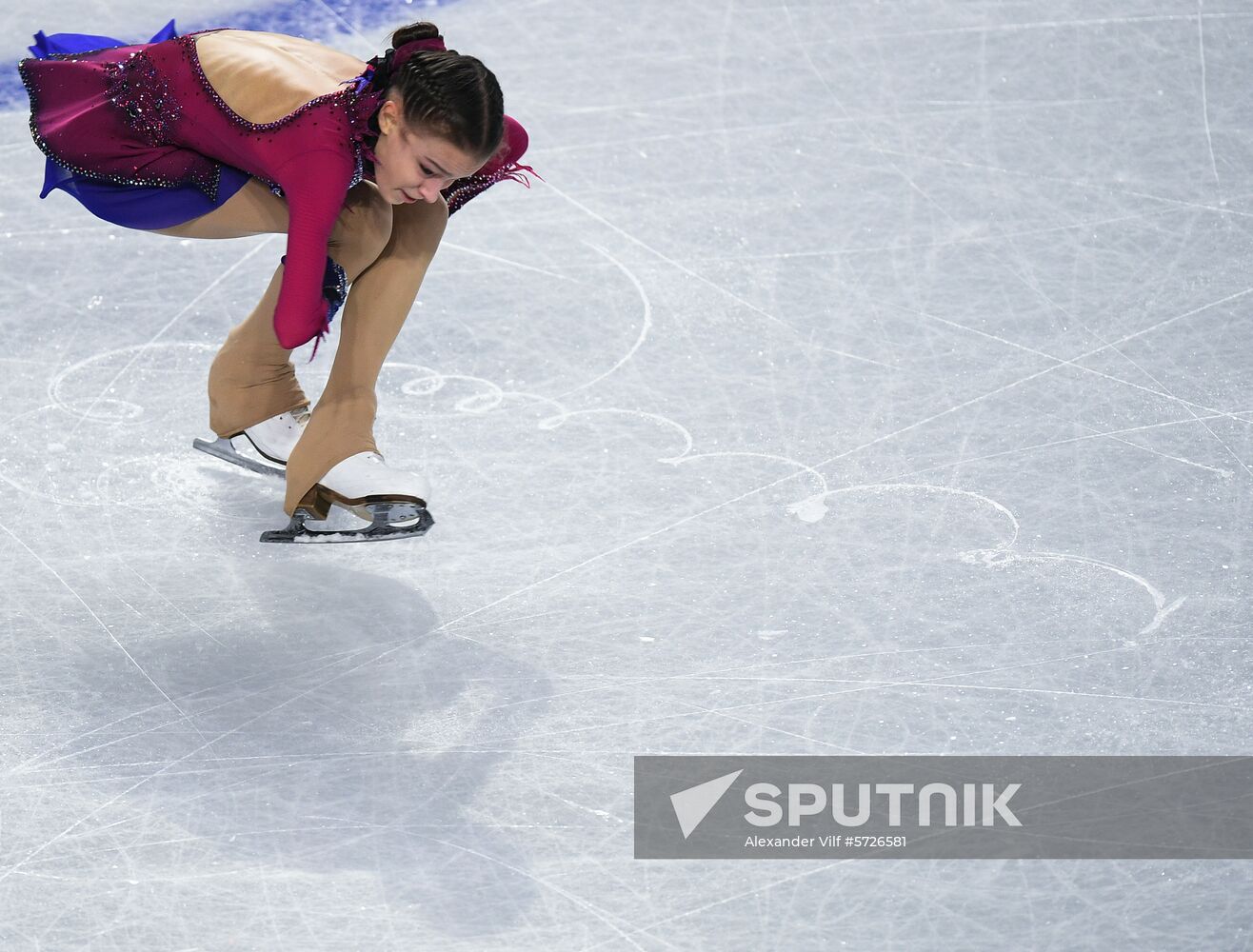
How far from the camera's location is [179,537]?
106 inches

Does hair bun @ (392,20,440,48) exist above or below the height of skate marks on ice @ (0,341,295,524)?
above

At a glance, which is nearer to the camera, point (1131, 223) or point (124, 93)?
point (124, 93)

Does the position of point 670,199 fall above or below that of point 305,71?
below

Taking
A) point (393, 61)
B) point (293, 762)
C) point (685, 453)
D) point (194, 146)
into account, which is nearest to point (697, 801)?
point (293, 762)

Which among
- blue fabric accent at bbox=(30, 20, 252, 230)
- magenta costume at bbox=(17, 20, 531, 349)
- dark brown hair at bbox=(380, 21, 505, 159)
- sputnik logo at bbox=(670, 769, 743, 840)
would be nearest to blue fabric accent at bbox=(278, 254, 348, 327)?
Answer: magenta costume at bbox=(17, 20, 531, 349)

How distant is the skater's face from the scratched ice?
620 millimetres

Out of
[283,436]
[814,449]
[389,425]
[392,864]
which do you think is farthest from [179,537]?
[814,449]

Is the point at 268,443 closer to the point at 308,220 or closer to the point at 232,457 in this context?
the point at 232,457

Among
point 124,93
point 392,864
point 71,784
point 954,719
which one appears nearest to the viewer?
point 392,864

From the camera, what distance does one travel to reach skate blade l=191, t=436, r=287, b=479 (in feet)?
9.45

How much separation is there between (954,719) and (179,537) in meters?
1.28

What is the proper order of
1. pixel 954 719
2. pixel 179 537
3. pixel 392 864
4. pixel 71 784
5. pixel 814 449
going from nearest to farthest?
1. pixel 392 864
2. pixel 71 784
3. pixel 954 719
4. pixel 179 537
5. pixel 814 449

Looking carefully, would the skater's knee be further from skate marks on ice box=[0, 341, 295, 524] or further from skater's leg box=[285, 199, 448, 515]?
skate marks on ice box=[0, 341, 295, 524]

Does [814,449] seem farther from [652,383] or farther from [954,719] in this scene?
[954,719]
